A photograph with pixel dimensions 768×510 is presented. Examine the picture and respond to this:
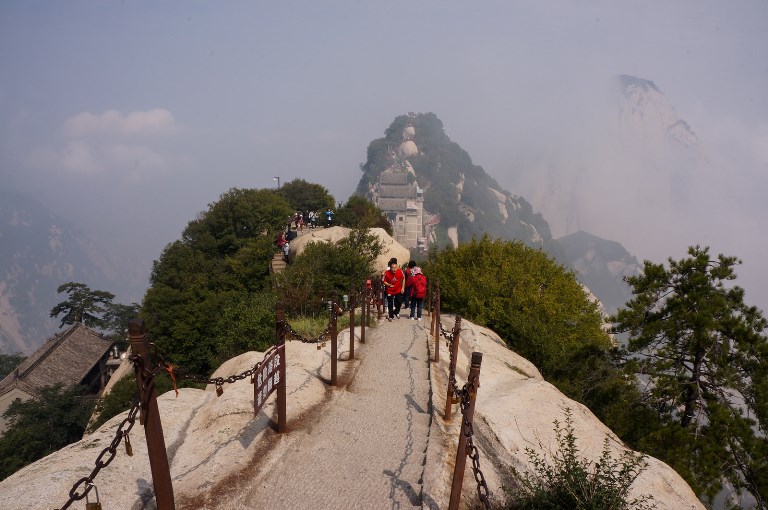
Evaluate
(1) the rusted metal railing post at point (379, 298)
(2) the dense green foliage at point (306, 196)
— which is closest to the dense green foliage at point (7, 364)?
(2) the dense green foliage at point (306, 196)

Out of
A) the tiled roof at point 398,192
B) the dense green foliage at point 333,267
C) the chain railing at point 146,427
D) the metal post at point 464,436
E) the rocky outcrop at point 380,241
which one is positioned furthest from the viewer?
the tiled roof at point 398,192

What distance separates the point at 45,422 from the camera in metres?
28.9

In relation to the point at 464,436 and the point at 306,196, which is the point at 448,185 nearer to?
the point at 306,196

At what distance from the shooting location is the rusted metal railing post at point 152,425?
3.26 m

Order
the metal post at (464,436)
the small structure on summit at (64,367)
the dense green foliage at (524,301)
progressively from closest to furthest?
the metal post at (464,436)
the dense green foliage at (524,301)
the small structure on summit at (64,367)

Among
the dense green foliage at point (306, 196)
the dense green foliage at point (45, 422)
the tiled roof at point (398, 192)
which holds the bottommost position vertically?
the dense green foliage at point (45, 422)

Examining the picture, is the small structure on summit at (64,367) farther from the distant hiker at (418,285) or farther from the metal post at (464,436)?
the metal post at (464,436)

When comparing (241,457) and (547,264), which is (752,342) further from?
(241,457)

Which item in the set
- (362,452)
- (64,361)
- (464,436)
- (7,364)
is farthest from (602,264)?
(464,436)

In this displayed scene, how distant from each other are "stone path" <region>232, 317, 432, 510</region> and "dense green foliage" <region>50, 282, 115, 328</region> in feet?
171

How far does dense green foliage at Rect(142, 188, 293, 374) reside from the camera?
→ 25.4 meters

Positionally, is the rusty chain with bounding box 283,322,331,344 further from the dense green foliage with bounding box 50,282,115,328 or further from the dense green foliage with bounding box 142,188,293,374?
the dense green foliage with bounding box 50,282,115,328

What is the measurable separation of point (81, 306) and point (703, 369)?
56.1 metres

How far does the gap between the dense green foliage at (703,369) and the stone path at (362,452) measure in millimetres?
6875
